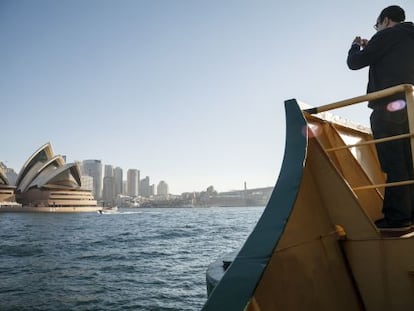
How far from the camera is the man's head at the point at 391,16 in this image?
2.75 metres

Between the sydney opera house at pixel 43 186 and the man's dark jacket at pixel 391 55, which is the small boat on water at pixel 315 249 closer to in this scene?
the man's dark jacket at pixel 391 55

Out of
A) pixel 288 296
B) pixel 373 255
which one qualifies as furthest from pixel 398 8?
pixel 288 296

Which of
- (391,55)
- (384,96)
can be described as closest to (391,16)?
(391,55)

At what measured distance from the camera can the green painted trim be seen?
1697 mm

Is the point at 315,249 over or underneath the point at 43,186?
underneath

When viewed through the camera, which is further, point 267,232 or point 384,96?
point 384,96

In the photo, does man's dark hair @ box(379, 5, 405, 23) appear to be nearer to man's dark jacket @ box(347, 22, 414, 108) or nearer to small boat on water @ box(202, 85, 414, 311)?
man's dark jacket @ box(347, 22, 414, 108)

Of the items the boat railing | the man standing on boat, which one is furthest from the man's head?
the boat railing

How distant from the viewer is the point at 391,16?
276 centimetres

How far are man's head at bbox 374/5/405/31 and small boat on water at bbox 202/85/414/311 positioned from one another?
92 centimetres

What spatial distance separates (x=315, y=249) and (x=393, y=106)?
132 centimetres

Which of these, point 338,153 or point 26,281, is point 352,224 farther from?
point 26,281

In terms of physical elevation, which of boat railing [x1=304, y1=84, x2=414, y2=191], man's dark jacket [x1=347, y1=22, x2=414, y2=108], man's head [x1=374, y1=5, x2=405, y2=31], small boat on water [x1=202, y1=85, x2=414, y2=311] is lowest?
small boat on water [x1=202, y1=85, x2=414, y2=311]

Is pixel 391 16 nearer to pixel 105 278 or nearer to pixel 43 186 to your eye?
Answer: pixel 105 278
